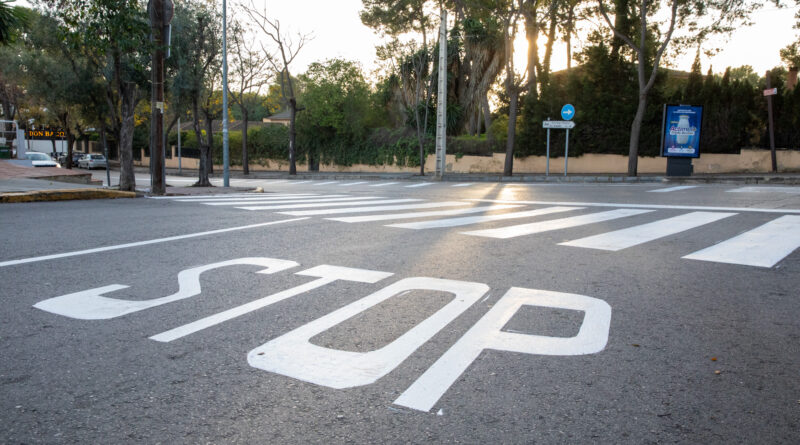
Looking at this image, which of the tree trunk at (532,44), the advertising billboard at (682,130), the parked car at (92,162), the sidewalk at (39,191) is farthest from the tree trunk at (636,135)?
the parked car at (92,162)

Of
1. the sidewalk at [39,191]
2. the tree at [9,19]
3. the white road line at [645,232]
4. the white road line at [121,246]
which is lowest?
the white road line at [121,246]

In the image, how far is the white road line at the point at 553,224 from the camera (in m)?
7.07

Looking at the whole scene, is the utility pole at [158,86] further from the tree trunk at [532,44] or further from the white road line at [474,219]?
the tree trunk at [532,44]

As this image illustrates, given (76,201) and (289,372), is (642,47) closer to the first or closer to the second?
(76,201)

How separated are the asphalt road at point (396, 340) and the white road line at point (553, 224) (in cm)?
59

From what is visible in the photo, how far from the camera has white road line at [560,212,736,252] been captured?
626 centimetres

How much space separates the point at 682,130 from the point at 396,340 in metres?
22.1

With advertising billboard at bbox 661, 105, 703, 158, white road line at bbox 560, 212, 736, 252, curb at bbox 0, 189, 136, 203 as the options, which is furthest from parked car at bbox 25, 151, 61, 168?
white road line at bbox 560, 212, 736, 252

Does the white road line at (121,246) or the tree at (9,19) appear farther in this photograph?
the tree at (9,19)

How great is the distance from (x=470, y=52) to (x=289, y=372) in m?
35.1

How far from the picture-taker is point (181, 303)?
369 cm

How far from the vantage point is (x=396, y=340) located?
119 inches

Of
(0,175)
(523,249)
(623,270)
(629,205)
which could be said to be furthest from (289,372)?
(0,175)

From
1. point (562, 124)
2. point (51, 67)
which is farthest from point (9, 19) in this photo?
point (562, 124)
